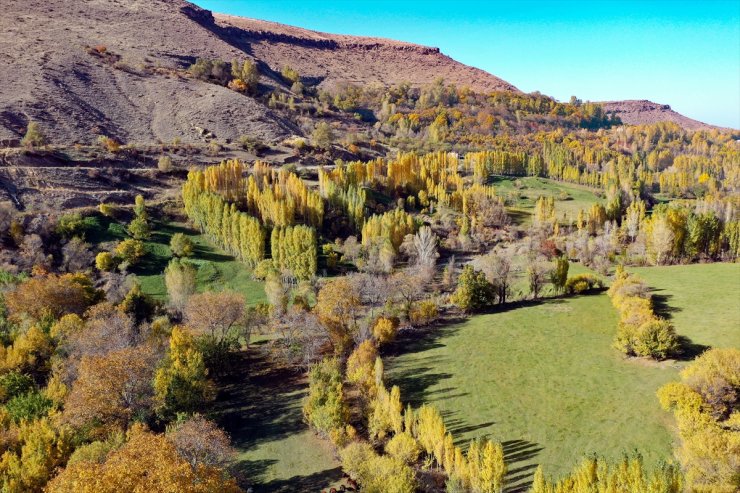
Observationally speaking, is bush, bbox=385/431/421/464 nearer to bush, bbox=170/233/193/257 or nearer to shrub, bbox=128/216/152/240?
bush, bbox=170/233/193/257

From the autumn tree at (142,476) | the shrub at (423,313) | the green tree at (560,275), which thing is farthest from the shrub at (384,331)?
the autumn tree at (142,476)

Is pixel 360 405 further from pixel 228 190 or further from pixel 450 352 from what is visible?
pixel 228 190

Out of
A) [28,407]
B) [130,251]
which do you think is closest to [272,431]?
[28,407]

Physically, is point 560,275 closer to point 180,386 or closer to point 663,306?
point 663,306

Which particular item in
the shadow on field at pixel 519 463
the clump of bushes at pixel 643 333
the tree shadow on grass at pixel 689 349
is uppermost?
the clump of bushes at pixel 643 333

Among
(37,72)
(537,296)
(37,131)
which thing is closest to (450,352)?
(537,296)

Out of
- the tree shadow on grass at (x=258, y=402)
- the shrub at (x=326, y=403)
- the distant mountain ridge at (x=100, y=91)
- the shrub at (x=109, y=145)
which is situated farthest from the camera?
the distant mountain ridge at (x=100, y=91)

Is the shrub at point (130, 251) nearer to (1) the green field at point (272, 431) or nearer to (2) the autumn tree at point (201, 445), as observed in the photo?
(1) the green field at point (272, 431)
